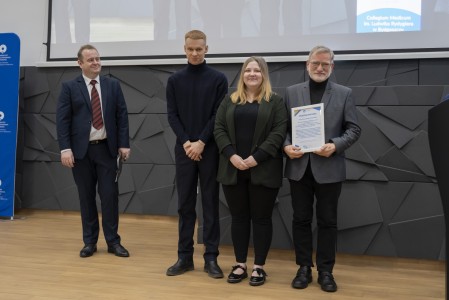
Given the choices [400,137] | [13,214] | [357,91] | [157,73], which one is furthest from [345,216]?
[13,214]

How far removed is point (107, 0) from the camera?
522 cm

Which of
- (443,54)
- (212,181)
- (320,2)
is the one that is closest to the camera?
(212,181)

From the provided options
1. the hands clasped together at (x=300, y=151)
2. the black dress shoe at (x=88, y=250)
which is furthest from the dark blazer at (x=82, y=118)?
the hands clasped together at (x=300, y=151)

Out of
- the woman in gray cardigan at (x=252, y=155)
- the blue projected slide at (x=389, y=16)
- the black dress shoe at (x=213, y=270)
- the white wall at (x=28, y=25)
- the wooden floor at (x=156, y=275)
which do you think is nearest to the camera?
the wooden floor at (x=156, y=275)

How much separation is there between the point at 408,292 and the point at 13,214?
151 inches

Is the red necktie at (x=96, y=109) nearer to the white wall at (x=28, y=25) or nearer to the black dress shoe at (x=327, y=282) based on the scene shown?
the black dress shoe at (x=327, y=282)

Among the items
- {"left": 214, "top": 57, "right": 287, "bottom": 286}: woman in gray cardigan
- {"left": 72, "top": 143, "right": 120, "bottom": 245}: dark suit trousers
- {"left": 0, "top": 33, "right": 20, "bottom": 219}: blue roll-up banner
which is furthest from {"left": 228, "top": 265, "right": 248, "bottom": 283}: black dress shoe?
{"left": 0, "top": 33, "right": 20, "bottom": 219}: blue roll-up banner

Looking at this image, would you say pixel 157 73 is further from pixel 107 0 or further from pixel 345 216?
pixel 345 216

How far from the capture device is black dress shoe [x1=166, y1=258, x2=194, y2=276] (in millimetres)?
3051

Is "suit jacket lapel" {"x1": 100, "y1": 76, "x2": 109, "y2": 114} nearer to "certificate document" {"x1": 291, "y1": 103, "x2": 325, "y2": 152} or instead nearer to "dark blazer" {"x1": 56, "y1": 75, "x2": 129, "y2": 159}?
"dark blazer" {"x1": 56, "y1": 75, "x2": 129, "y2": 159}

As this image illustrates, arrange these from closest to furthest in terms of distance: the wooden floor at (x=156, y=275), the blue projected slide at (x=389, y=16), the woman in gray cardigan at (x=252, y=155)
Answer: the wooden floor at (x=156, y=275), the woman in gray cardigan at (x=252, y=155), the blue projected slide at (x=389, y=16)

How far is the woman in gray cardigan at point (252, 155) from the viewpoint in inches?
109

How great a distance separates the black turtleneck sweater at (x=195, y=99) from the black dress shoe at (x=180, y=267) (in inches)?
28.6

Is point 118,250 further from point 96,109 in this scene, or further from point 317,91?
point 317,91
